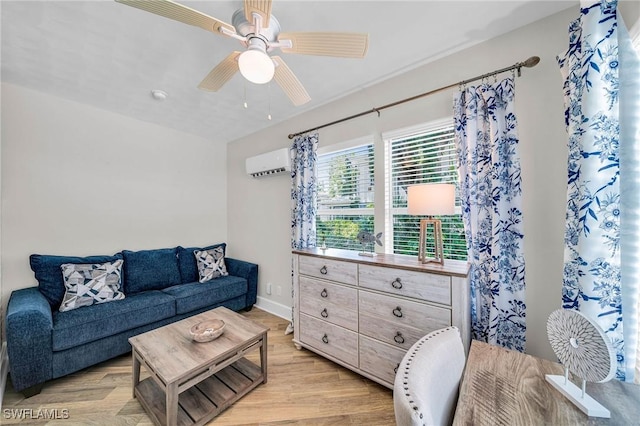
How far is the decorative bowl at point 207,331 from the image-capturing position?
163cm

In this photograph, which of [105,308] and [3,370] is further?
[105,308]

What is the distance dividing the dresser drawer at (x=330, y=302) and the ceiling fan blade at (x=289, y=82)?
1.53m

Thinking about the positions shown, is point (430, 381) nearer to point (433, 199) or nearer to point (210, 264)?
point (433, 199)

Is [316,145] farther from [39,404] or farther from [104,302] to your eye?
[39,404]

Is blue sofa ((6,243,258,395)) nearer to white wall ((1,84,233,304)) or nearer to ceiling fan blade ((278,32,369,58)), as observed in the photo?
white wall ((1,84,233,304))

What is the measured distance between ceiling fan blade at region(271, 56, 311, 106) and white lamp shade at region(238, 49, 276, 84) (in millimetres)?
149

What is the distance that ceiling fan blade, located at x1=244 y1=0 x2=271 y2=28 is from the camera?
3.44 ft

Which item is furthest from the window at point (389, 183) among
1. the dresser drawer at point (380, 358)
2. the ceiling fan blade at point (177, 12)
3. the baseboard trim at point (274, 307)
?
the ceiling fan blade at point (177, 12)

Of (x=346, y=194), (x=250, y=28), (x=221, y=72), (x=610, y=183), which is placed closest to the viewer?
(x=610, y=183)

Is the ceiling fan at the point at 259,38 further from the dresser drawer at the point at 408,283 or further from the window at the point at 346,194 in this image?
the dresser drawer at the point at 408,283

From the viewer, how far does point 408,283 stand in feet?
5.29

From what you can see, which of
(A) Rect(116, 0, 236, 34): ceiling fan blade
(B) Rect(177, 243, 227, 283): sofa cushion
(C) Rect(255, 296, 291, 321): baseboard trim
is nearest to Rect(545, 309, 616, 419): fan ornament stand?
(A) Rect(116, 0, 236, 34): ceiling fan blade

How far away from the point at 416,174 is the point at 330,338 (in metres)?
1.63

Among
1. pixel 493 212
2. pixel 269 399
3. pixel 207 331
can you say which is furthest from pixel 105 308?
pixel 493 212
